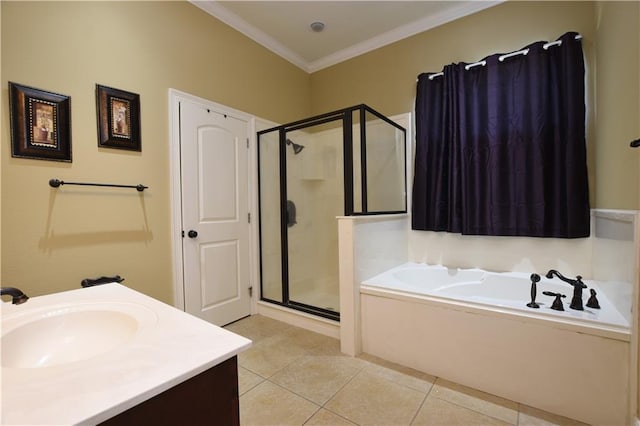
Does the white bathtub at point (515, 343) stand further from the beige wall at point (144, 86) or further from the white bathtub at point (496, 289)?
the beige wall at point (144, 86)

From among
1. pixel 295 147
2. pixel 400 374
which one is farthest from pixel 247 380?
pixel 295 147

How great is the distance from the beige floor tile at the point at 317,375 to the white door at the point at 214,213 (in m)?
0.99

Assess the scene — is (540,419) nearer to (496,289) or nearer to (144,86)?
(496,289)

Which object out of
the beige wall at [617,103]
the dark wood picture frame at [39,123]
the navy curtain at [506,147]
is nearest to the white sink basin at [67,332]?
the dark wood picture frame at [39,123]

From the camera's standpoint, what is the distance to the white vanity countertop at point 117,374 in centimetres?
50

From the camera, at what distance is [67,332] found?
964 mm

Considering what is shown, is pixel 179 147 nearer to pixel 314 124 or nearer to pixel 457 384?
pixel 314 124

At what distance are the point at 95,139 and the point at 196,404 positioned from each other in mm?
1927

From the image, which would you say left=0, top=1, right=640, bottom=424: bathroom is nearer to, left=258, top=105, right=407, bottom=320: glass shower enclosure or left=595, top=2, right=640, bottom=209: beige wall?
left=595, top=2, right=640, bottom=209: beige wall

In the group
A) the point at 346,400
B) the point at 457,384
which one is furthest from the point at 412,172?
the point at 346,400

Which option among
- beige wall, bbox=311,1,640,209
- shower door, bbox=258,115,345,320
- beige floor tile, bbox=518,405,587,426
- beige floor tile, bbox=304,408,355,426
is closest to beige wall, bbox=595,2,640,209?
beige wall, bbox=311,1,640,209

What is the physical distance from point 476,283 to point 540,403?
1013 millimetres

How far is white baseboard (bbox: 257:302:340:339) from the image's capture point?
242 cm

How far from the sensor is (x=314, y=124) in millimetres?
2639
